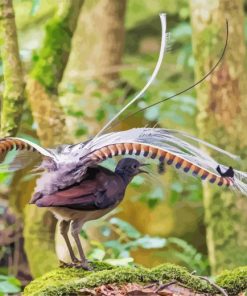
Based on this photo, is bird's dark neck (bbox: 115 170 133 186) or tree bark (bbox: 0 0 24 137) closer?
bird's dark neck (bbox: 115 170 133 186)

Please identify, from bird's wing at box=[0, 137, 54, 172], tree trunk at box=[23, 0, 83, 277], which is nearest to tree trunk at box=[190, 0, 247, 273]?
tree trunk at box=[23, 0, 83, 277]

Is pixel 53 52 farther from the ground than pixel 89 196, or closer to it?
farther from the ground

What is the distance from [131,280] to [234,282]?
34 cm

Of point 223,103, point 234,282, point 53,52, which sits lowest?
point 234,282

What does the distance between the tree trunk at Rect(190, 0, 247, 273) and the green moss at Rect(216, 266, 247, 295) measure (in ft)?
6.68

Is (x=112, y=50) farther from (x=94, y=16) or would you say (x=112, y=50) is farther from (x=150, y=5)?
(x=150, y=5)

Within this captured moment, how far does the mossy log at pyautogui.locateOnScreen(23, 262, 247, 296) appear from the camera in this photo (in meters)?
1.99

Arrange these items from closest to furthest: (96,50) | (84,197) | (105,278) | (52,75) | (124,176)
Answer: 1. (105,278)
2. (84,197)
3. (124,176)
4. (52,75)
5. (96,50)

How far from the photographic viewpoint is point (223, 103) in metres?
4.29

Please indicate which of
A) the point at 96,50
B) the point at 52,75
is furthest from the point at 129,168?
the point at 96,50

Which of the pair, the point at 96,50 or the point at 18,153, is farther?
the point at 96,50

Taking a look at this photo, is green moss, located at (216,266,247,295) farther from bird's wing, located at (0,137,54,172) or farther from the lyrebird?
bird's wing, located at (0,137,54,172)

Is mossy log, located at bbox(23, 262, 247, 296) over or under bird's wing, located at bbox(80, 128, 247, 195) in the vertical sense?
under

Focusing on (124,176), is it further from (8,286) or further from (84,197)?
(8,286)
